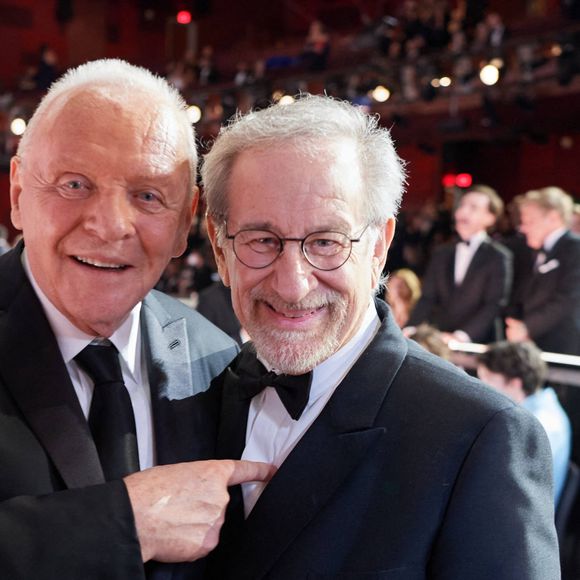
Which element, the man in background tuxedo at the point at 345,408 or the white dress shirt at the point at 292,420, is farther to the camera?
the white dress shirt at the point at 292,420

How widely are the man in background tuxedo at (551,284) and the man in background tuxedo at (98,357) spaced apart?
13.1 feet

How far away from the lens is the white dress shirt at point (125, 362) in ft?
4.72

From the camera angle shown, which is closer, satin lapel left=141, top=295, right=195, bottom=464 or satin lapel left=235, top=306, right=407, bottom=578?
Answer: satin lapel left=235, top=306, right=407, bottom=578

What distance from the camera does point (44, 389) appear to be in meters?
1.36

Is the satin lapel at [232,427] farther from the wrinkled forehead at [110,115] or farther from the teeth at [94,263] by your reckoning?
the wrinkled forehead at [110,115]

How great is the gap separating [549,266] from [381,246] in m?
4.12

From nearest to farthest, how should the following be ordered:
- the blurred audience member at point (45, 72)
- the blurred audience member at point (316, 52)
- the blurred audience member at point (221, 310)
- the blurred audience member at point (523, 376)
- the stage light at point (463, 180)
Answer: the blurred audience member at point (523, 376), the blurred audience member at point (221, 310), the blurred audience member at point (316, 52), the stage light at point (463, 180), the blurred audience member at point (45, 72)

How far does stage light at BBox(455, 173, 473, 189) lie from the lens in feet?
45.9

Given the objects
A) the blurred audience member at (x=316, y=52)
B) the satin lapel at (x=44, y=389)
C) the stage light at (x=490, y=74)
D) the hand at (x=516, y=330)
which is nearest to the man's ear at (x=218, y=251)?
the satin lapel at (x=44, y=389)

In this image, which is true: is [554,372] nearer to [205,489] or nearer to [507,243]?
[507,243]

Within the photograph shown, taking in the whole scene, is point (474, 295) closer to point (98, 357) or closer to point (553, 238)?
point (553, 238)

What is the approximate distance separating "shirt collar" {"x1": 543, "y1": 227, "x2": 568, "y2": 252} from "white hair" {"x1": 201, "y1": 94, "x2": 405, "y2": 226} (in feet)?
13.6

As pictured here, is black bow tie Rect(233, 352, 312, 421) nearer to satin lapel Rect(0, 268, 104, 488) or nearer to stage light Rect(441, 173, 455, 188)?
satin lapel Rect(0, 268, 104, 488)

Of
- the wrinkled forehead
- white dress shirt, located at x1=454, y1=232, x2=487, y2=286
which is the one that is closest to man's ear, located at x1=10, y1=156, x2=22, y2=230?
the wrinkled forehead
